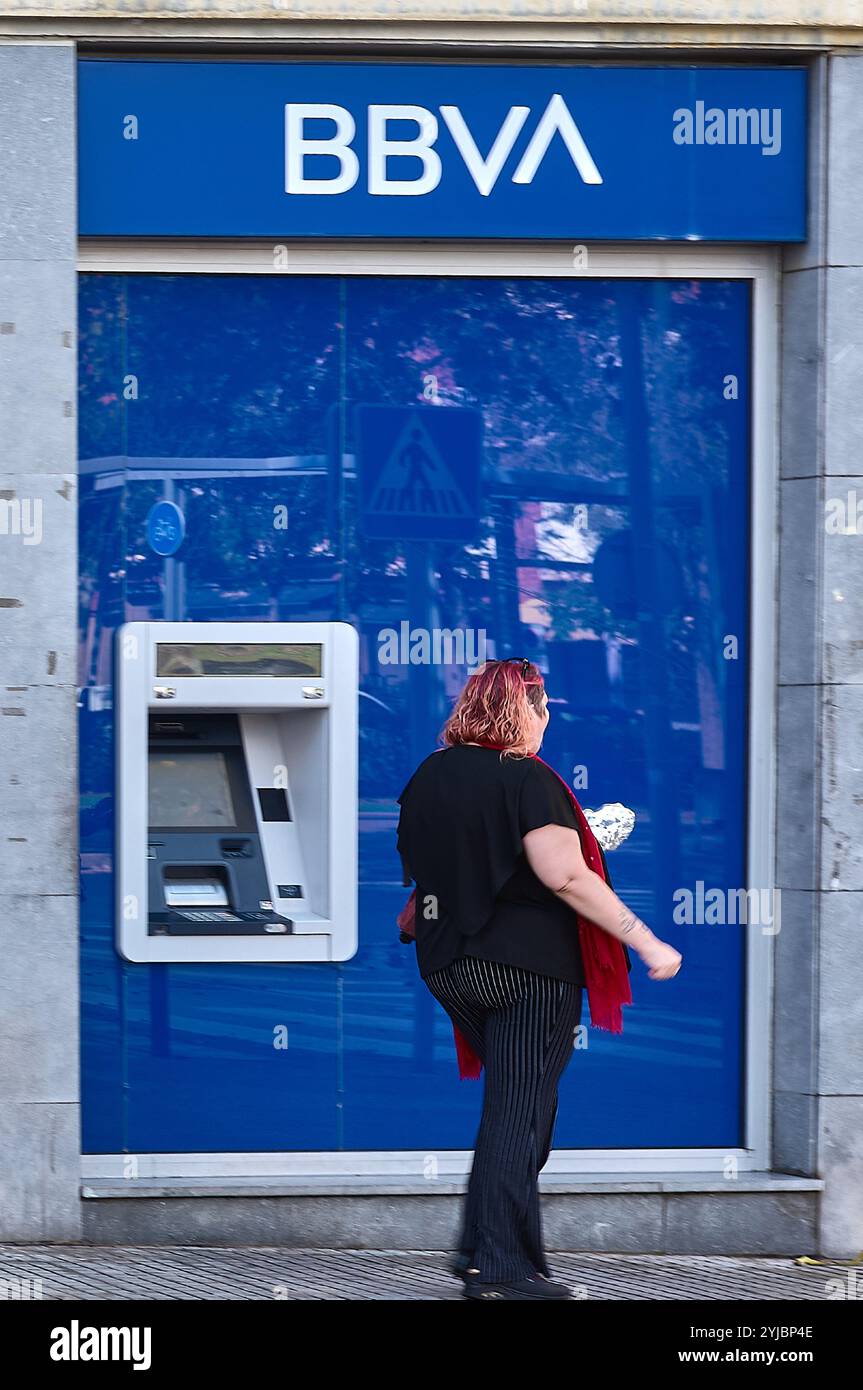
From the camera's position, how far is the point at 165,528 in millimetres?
5754

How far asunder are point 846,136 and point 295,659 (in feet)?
7.85

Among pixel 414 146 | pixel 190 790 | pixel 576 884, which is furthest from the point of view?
pixel 190 790

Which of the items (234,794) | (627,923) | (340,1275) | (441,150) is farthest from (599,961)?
(441,150)

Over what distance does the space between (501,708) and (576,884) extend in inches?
19.7

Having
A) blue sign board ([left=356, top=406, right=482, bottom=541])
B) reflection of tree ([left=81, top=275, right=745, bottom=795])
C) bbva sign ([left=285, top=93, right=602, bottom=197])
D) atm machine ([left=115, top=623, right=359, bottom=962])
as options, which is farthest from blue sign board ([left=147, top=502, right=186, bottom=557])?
bbva sign ([left=285, top=93, right=602, bottom=197])

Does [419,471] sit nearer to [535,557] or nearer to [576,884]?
[535,557]

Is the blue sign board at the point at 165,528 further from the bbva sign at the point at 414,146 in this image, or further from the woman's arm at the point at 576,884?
the woman's arm at the point at 576,884

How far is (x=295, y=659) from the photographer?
575cm

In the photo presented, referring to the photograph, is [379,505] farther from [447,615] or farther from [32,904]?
[32,904]

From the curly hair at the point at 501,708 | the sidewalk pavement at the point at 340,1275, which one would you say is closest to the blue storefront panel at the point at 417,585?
the sidewalk pavement at the point at 340,1275

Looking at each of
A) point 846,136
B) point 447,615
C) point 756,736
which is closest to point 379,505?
point 447,615

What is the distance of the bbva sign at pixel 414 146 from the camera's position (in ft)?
18.6

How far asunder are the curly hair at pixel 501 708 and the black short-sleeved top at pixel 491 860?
36 mm

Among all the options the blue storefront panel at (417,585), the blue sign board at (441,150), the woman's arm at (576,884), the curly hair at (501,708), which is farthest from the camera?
the blue storefront panel at (417,585)
